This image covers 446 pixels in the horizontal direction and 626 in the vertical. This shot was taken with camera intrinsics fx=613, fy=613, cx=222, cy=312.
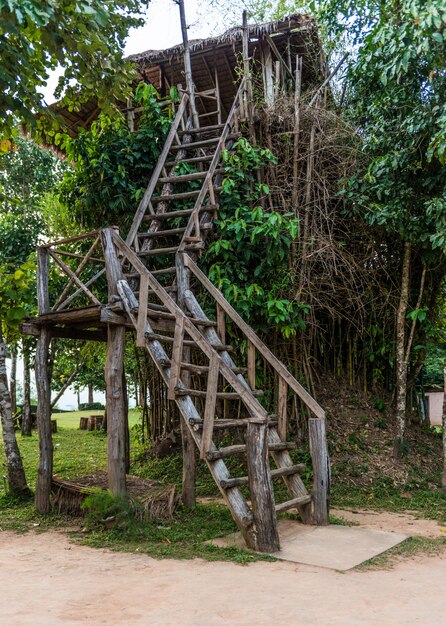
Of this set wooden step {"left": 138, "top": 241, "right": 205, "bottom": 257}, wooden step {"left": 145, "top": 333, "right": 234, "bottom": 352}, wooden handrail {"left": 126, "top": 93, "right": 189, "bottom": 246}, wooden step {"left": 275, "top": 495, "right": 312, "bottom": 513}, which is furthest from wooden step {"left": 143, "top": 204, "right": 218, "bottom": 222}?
wooden step {"left": 275, "top": 495, "right": 312, "bottom": 513}

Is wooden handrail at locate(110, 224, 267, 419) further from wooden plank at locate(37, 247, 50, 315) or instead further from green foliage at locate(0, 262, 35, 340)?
wooden plank at locate(37, 247, 50, 315)

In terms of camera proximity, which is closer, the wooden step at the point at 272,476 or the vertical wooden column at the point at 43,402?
the wooden step at the point at 272,476

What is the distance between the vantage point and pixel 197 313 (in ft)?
22.4

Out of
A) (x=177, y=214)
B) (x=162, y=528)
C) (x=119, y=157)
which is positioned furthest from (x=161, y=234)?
(x=162, y=528)

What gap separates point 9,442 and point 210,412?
3.40 meters

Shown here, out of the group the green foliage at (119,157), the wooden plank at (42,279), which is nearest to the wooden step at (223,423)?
the wooden plank at (42,279)

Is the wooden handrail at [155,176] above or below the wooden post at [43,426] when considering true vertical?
above

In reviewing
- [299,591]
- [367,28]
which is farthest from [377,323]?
[299,591]

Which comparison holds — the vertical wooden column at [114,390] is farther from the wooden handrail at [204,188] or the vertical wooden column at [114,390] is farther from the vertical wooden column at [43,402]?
the vertical wooden column at [43,402]

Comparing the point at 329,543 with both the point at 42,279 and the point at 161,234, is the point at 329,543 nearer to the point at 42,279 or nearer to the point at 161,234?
the point at 161,234

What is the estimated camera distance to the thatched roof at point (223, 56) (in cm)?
925

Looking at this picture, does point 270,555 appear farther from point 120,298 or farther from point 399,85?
point 399,85

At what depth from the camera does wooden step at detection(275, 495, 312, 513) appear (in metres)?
5.59

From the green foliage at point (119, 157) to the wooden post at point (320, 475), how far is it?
13.4ft
